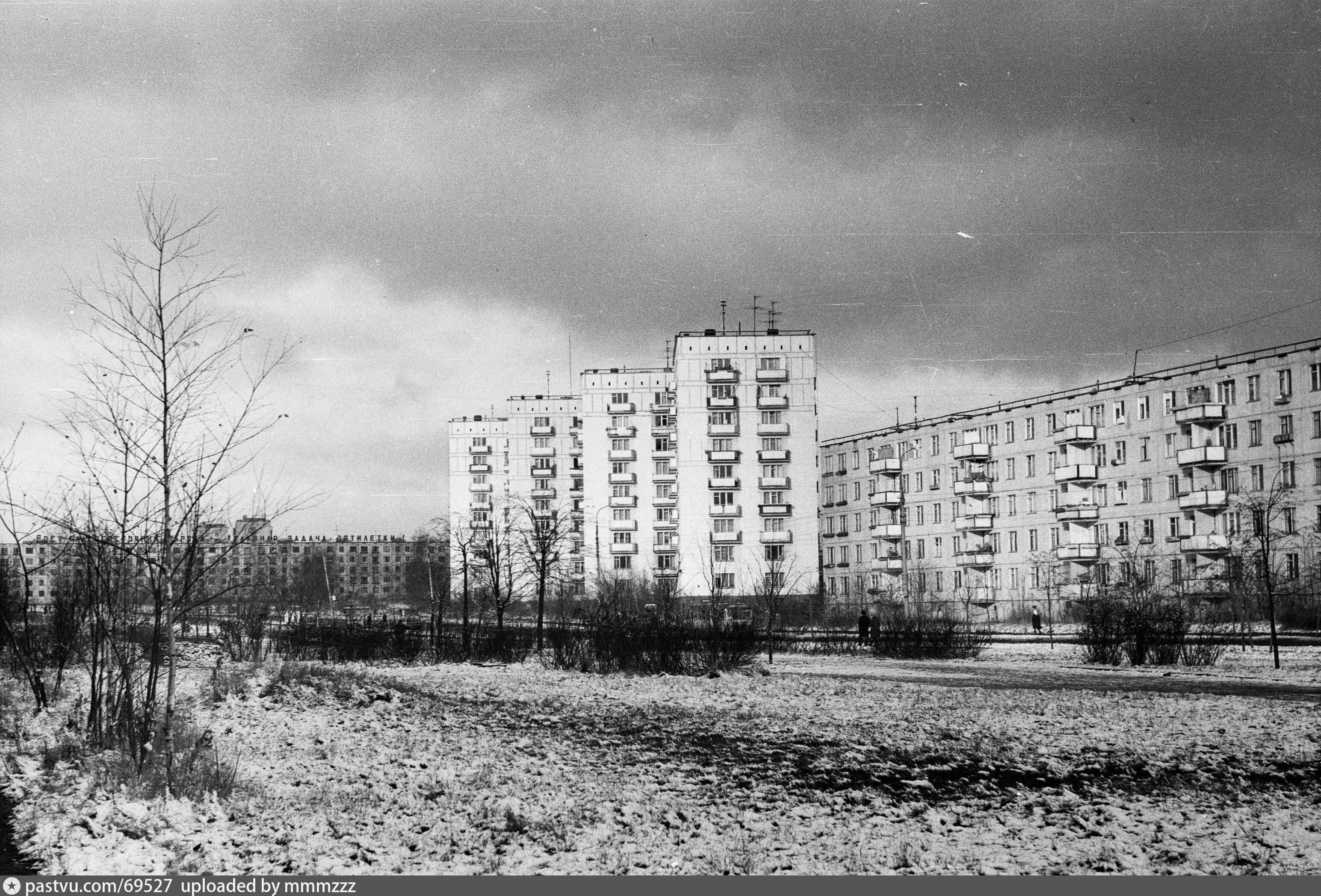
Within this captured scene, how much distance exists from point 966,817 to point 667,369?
72.8 meters

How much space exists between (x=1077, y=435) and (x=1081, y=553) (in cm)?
687

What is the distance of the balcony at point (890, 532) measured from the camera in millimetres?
77688

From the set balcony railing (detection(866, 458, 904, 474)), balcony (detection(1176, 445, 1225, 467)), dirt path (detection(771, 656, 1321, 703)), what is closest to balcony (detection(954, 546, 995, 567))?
balcony railing (detection(866, 458, 904, 474))

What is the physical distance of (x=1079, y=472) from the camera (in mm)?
64000

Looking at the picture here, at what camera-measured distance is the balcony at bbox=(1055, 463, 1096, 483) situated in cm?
6394

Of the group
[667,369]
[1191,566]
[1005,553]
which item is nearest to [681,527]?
[667,369]

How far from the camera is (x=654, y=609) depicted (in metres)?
25.0

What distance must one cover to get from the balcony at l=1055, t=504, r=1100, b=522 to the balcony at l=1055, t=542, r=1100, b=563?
5.83 feet

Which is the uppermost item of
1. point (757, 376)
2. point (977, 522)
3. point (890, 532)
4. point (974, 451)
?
point (757, 376)

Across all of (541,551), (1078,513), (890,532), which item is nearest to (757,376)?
(890,532)

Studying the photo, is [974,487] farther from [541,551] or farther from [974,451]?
[541,551]

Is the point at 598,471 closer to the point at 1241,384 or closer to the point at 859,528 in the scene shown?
the point at 859,528

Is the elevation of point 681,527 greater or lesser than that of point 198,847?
greater

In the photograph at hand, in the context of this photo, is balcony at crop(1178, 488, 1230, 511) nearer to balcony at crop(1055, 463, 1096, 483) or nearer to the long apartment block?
the long apartment block
